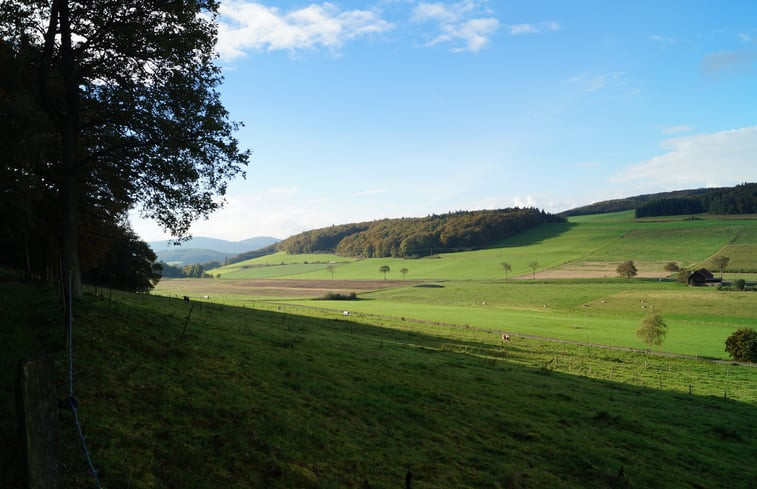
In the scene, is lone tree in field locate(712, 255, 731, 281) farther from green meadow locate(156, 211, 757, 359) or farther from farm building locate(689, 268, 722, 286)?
farm building locate(689, 268, 722, 286)

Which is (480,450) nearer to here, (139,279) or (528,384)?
(528,384)

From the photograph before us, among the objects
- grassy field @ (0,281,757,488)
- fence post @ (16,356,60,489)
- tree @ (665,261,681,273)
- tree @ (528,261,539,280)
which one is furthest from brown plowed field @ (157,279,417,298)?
fence post @ (16,356,60,489)

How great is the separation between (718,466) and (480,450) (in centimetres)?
1064

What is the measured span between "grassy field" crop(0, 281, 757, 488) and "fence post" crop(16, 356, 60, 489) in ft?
9.78

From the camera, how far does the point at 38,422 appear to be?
4.43 meters

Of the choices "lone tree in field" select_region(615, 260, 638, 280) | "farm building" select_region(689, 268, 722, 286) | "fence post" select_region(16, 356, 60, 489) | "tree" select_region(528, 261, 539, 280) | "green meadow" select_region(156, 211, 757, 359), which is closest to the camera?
"fence post" select_region(16, 356, 60, 489)

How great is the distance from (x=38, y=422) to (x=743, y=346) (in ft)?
214

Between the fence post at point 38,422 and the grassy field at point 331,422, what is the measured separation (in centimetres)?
298

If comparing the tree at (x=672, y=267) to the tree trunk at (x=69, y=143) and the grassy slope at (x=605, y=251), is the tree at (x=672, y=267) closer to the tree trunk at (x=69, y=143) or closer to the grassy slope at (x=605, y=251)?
the grassy slope at (x=605, y=251)

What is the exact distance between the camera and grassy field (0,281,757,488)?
9094 mm

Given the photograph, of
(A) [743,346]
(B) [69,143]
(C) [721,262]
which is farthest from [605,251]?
(B) [69,143]

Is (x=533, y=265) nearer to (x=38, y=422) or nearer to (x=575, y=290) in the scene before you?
(x=575, y=290)

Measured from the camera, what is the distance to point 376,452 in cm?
1206

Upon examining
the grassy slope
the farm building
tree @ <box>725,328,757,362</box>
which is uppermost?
the grassy slope
